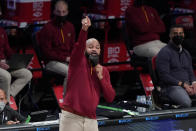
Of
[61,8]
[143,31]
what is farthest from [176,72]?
[61,8]

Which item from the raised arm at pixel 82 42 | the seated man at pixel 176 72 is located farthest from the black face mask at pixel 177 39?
the raised arm at pixel 82 42

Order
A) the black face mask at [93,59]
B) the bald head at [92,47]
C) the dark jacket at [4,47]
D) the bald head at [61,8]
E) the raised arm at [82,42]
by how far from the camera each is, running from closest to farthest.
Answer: the raised arm at [82,42] < the black face mask at [93,59] < the bald head at [92,47] < the dark jacket at [4,47] < the bald head at [61,8]

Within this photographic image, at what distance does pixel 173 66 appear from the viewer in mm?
8672

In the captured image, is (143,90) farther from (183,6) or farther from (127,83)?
(183,6)

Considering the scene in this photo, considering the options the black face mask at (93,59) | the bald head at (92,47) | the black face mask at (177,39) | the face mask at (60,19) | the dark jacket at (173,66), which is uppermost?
the bald head at (92,47)

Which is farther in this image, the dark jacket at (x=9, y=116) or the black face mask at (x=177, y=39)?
the black face mask at (x=177, y=39)

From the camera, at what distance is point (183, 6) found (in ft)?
37.3

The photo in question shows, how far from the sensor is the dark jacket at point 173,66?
28.0 feet

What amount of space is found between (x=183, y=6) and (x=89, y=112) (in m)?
5.82

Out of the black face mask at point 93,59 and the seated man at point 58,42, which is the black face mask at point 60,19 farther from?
the black face mask at point 93,59

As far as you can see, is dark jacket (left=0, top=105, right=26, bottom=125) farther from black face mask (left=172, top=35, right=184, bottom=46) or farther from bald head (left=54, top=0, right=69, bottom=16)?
black face mask (left=172, top=35, right=184, bottom=46)

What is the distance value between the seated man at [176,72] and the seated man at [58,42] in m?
1.48

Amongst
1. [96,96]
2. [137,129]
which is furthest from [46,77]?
[96,96]

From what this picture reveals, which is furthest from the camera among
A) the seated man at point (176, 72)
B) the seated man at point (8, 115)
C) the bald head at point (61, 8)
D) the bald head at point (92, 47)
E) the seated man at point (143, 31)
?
the seated man at point (143, 31)
